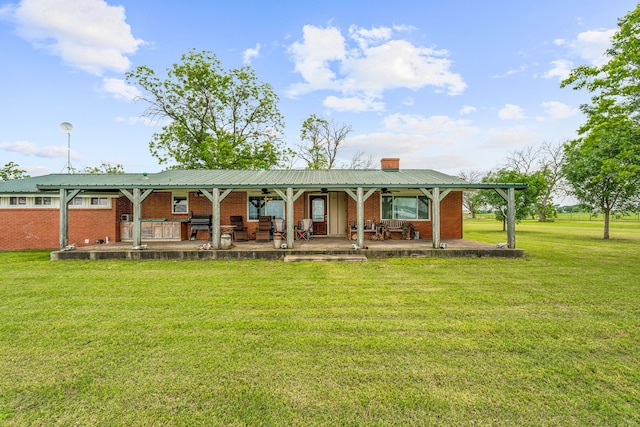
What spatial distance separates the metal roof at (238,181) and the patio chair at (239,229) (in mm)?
1726

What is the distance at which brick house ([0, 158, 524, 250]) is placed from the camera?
31.2 ft

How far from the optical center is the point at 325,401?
2.38m

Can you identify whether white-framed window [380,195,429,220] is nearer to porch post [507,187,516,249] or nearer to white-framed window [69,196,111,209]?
porch post [507,187,516,249]

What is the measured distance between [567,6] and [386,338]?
50.5 ft

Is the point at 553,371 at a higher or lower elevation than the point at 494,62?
lower

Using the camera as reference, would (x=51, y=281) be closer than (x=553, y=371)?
No

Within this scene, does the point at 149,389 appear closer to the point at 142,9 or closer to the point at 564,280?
the point at 564,280

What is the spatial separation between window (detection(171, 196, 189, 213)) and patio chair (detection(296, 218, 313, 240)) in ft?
15.9

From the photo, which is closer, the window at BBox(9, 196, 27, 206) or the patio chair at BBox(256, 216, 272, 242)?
the window at BBox(9, 196, 27, 206)

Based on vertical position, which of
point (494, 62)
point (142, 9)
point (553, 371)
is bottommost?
point (553, 371)

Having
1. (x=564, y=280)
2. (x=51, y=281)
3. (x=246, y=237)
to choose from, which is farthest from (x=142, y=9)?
(x=564, y=280)

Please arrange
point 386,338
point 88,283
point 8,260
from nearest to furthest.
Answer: point 386,338 → point 88,283 → point 8,260

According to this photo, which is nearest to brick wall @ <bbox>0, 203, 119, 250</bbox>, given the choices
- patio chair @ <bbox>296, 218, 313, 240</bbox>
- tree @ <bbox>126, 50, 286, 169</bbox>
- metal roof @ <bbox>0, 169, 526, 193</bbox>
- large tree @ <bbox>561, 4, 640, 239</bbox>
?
metal roof @ <bbox>0, 169, 526, 193</bbox>

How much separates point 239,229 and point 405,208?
7.05 m
